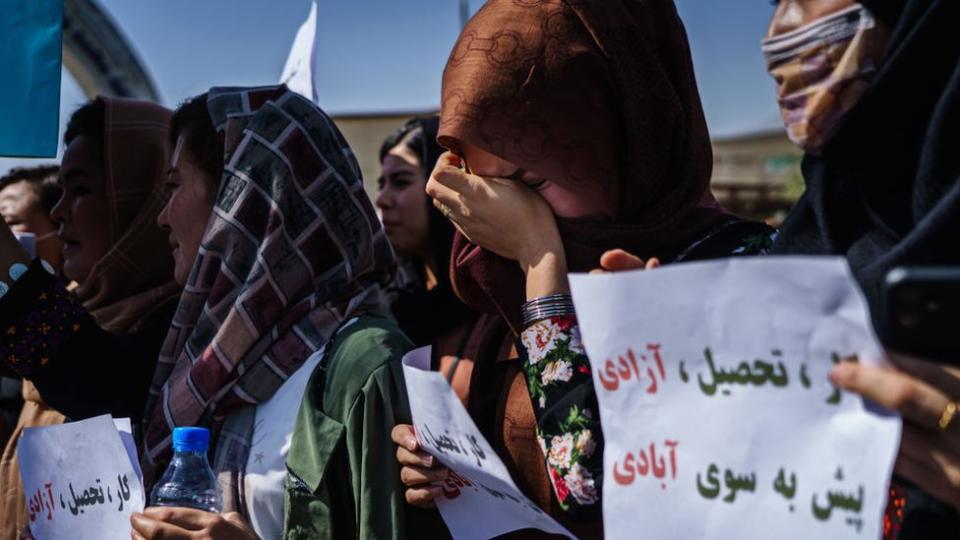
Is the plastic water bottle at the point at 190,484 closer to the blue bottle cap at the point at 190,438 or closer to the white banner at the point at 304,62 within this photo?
the blue bottle cap at the point at 190,438

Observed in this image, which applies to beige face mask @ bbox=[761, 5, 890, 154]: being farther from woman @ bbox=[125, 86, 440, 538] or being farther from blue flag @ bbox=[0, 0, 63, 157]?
blue flag @ bbox=[0, 0, 63, 157]

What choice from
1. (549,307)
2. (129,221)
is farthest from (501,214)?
(129,221)

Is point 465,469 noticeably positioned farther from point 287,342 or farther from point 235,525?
point 287,342

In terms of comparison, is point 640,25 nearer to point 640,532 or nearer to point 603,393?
point 603,393

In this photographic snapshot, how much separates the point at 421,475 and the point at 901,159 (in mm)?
979

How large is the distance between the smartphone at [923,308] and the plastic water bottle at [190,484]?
1356 mm

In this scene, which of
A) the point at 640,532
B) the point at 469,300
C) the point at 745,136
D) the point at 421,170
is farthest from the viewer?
the point at 745,136

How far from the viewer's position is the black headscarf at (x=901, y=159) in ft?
3.88

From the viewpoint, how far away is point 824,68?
4.32 feet

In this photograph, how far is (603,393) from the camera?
1.35 m

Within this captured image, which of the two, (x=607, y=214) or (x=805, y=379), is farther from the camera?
(x=607, y=214)

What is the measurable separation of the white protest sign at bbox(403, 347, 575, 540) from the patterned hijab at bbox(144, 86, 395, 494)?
1.77 ft

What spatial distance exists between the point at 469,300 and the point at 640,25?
0.58 m

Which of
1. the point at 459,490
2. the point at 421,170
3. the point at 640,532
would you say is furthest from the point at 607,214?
the point at 421,170
